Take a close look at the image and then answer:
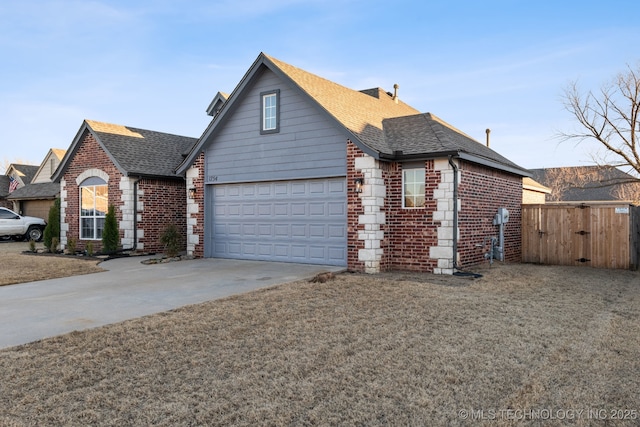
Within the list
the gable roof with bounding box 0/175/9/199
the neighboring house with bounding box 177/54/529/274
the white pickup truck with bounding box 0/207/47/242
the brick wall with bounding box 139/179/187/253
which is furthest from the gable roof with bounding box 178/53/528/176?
the gable roof with bounding box 0/175/9/199

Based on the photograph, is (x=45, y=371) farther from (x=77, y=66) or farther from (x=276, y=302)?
(x=77, y=66)

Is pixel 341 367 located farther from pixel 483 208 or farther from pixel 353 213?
pixel 483 208

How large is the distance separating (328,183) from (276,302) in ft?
17.6

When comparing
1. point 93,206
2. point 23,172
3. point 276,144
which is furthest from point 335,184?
point 23,172

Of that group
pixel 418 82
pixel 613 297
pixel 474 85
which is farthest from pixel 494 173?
pixel 418 82

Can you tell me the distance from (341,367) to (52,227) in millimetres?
17366

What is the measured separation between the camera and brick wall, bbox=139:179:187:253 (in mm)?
16688

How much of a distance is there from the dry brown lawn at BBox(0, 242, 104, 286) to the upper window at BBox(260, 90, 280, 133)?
5955 millimetres

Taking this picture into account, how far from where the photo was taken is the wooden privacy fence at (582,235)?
1274 centimetres

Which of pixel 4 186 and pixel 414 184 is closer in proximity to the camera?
pixel 414 184

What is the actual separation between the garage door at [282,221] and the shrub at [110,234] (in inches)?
153

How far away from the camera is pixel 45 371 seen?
4430 millimetres

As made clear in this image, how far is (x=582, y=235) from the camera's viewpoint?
13.4 m

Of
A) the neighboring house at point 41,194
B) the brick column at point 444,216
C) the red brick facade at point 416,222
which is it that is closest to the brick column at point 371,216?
the red brick facade at point 416,222
